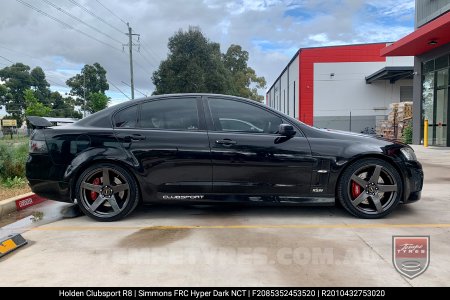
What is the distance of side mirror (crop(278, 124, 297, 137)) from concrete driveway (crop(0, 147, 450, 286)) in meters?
1.10

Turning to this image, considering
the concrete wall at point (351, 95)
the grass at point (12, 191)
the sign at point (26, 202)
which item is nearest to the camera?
the sign at point (26, 202)

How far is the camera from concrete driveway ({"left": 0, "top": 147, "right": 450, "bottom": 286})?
10.1 ft

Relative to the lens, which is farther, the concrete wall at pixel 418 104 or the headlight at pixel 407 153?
the concrete wall at pixel 418 104

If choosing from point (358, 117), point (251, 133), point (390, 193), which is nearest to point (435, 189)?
point (390, 193)

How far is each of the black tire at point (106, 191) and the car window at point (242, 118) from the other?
4.43 ft

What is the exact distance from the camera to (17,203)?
5.60 m

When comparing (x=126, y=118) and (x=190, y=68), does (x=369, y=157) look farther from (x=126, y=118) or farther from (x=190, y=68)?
(x=190, y=68)

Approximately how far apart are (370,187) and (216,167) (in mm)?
1965

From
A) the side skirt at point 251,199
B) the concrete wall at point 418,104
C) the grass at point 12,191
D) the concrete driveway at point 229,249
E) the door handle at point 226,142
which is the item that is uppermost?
the concrete wall at point 418,104

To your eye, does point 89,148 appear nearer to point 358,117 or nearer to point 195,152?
point 195,152

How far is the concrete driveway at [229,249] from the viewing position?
3.07 metres

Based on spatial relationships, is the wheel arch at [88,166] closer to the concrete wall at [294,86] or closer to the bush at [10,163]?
the bush at [10,163]

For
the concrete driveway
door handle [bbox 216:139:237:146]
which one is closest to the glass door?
the concrete driveway
